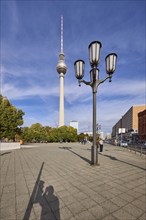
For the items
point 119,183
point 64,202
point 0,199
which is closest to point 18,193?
point 0,199

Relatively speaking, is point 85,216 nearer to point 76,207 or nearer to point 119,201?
point 76,207

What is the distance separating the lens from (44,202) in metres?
3.97

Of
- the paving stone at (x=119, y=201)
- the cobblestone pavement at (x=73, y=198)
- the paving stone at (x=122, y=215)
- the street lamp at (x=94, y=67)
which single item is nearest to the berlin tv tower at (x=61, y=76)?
the street lamp at (x=94, y=67)

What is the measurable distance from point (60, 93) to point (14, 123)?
181 ft

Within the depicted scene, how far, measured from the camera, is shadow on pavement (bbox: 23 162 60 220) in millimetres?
3359

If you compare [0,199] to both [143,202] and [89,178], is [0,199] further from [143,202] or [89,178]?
[143,202]

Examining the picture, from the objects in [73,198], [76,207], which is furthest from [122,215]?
[73,198]

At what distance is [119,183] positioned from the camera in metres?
5.58

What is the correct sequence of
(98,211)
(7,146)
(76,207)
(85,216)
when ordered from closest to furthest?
(85,216), (98,211), (76,207), (7,146)

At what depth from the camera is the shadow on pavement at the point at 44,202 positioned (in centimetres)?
336

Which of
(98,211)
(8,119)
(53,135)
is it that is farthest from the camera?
(53,135)

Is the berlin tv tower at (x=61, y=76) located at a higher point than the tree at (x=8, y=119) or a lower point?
higher

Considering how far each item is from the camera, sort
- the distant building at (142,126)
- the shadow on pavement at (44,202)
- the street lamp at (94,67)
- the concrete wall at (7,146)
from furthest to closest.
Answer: the distant building at (142,126) → the concrete wall at (7,146) → the street lamp at (94,67) → the shadow on pavement at (44,202)

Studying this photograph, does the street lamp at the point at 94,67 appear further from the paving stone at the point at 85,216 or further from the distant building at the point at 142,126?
the distant building at the point at 142,126
